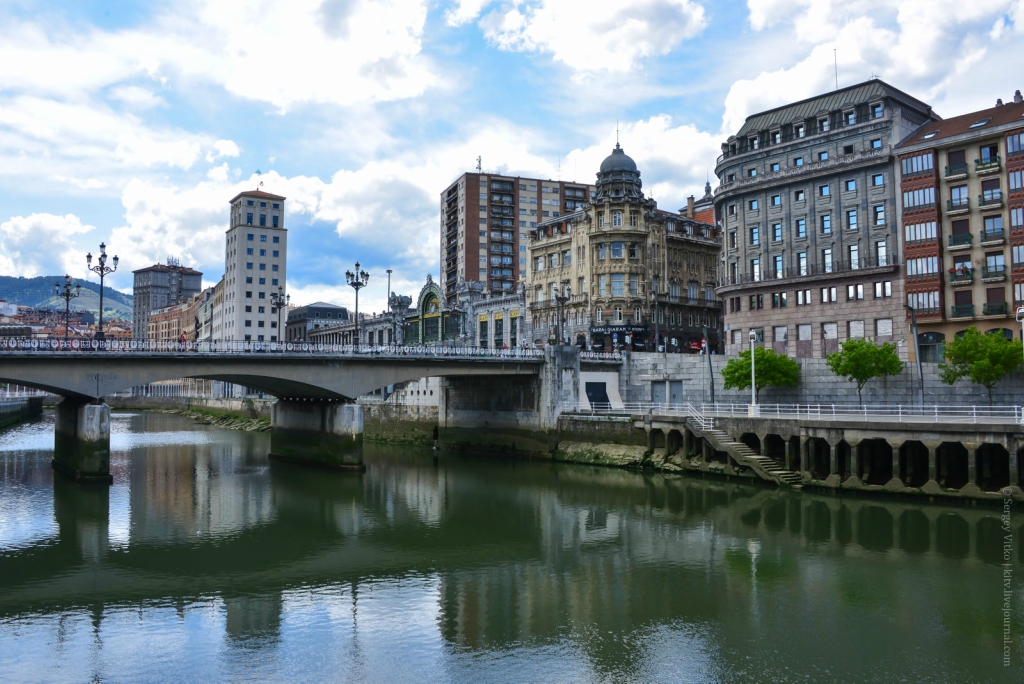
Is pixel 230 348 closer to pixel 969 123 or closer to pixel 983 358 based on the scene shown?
pixel 983 358

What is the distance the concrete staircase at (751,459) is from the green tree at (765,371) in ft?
37.2

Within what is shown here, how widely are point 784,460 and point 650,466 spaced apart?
10859mm

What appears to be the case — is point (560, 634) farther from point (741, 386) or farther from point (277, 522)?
point (741, 386)

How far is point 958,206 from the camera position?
67.1m

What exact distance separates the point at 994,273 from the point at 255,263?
126 meters

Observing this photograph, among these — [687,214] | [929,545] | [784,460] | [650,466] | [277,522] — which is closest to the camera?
[929,545]

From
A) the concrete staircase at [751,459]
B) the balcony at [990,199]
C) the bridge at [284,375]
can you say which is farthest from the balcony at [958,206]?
the bridge at [284,375]

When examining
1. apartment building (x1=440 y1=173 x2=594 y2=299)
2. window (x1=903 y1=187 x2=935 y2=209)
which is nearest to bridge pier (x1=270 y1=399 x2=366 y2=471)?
window (x1=903 y1=187 x2=935 y2=209)

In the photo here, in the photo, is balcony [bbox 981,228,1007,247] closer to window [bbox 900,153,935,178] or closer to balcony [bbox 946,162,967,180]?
balcony [bbox 946,162,967,180]

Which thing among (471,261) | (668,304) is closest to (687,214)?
(668,304)

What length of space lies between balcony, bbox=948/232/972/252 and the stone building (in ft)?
114

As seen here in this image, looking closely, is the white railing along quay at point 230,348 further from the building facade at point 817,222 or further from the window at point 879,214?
the window at point 879,214

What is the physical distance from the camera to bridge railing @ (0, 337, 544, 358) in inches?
2055

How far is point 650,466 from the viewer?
59.3 m
